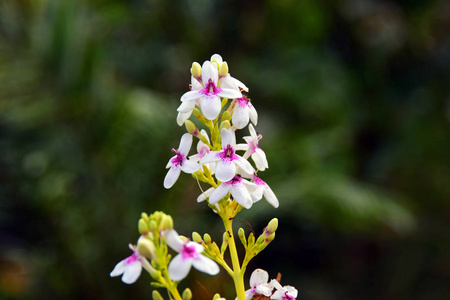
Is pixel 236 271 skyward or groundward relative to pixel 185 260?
groundward

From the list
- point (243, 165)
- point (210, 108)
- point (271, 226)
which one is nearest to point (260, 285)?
point (271, 226)

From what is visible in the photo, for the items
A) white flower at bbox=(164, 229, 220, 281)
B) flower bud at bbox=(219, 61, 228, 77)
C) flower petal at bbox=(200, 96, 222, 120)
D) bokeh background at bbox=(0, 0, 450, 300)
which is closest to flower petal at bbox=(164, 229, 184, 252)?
white flower at bbox=(164, 229, 220, 281)

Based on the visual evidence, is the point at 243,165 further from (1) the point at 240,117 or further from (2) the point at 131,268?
(2) the point at 131,268

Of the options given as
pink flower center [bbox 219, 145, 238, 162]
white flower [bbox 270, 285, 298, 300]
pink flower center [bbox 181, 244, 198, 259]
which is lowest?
white flower [bbox 270, 285, 298, 300]

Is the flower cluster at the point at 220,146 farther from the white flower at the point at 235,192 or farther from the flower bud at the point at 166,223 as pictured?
the flower bud at the point at 166,223

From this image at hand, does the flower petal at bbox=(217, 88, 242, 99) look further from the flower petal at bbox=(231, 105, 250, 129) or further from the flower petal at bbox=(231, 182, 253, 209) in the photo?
the flower petal at bbox=(231, 182, 253, 209)

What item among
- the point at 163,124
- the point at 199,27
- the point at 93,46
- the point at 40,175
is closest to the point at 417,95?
the point at 199,27

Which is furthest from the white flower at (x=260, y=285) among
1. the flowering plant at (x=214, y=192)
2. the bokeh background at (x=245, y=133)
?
the bokeh background at (x=245, y=133)
